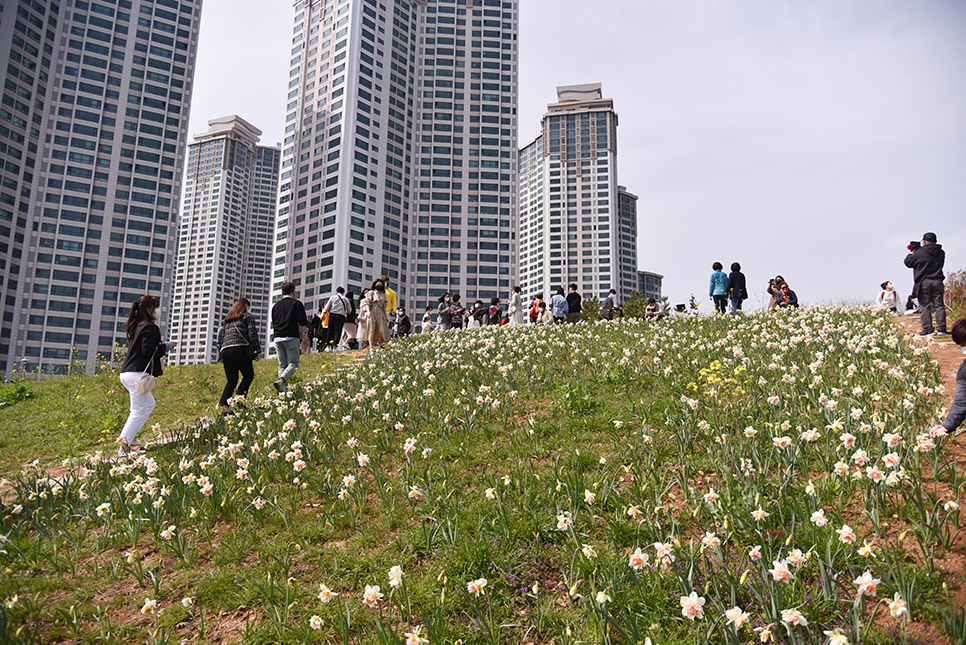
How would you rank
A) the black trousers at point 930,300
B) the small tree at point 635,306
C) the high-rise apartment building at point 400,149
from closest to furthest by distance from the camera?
the black trousers at point 930,300 → the small tree at point 635,306 → the high-rise apartment building at point 400,149

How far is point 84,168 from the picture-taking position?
352 feet

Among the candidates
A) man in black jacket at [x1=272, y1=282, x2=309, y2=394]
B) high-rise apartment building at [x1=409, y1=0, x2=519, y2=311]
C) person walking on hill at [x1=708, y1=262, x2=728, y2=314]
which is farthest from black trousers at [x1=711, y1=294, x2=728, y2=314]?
high-rise apartment building at [x1=409, y1=0, x2=519, y2=311]

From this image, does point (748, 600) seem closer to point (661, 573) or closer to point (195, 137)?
point (661, 573)

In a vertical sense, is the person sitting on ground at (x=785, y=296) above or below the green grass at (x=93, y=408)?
above

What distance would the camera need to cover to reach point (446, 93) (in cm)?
13862

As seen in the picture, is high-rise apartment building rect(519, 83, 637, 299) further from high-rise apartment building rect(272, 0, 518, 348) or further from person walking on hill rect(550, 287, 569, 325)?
person walking on hill rect(550, 287, 569, 325)

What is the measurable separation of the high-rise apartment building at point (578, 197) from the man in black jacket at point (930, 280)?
6157 inches

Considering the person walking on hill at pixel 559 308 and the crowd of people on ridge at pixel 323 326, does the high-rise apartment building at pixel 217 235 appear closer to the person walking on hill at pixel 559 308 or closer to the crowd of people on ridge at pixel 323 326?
the crowd of people on ridge at pixel 323 326

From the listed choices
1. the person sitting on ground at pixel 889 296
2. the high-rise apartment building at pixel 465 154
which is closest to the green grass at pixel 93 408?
the person sitting on ground at pixel 889 296

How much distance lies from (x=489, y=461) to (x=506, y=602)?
2.21 meters

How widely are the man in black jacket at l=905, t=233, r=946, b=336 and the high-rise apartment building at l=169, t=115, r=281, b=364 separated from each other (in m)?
183

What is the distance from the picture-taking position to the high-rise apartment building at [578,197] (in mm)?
169500

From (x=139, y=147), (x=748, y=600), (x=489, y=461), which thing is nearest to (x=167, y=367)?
(x=489, y=461)

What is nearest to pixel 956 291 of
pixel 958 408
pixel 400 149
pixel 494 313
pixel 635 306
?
pixel 494 313
